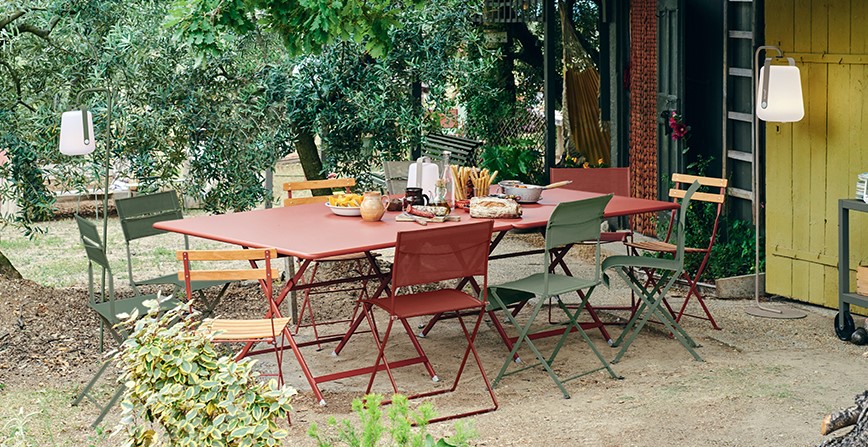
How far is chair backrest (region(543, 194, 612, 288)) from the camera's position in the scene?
5.64 meters

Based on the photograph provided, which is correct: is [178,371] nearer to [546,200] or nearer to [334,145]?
[546,200]

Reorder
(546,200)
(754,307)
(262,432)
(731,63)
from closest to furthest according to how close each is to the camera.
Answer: (262,432) → (546,200) → (754,307) → (731,63)

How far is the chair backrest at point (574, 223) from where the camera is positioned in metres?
5.64

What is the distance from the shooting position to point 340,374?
5.59 metres

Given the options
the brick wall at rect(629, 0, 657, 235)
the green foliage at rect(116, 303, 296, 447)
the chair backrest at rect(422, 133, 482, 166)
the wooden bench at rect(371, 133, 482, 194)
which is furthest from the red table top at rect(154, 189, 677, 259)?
the chair backrest at rect(422, 133, 482, 166)

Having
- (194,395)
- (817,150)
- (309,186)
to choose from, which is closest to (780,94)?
(817,150)

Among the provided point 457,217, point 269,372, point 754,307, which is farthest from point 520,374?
point 754,307

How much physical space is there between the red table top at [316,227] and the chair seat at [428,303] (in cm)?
29

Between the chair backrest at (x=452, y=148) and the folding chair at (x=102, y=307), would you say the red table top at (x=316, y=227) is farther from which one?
the chair backrest at (x=452, y=148)

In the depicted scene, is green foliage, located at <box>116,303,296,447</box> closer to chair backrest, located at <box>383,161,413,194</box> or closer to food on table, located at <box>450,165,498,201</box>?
food on table, located at <box>450,165,498,201</box>

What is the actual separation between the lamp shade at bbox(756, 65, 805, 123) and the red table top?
927mm

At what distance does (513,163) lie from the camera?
35.3ft

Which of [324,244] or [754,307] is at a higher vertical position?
[324,244]

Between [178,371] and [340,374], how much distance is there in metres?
2.00
